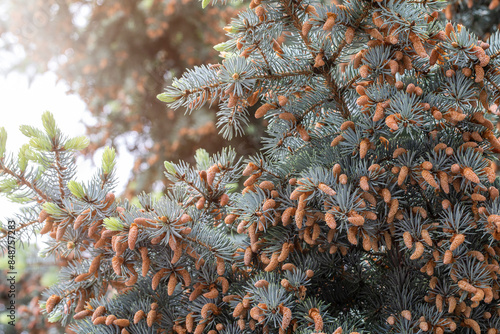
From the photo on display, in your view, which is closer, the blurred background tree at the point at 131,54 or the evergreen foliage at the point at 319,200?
the evergreen foliage at the point at 319,200

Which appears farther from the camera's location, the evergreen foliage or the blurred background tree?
the blurred background tree

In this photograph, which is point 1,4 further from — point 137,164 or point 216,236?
point 216,236

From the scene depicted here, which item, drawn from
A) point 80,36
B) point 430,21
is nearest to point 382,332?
point 430,21

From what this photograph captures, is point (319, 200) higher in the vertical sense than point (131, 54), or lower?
higher

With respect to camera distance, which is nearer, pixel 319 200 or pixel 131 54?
pixel 319 200

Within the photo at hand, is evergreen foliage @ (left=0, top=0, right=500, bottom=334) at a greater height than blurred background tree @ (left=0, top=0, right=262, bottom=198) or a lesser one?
greater

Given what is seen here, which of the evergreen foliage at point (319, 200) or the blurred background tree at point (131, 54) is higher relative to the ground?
the evergreen foliage at point (319, 200)
